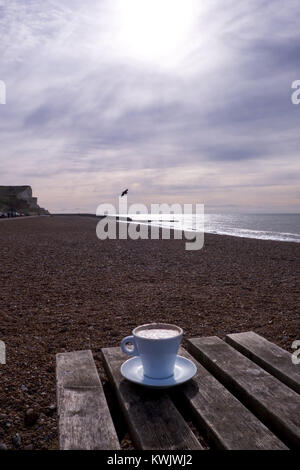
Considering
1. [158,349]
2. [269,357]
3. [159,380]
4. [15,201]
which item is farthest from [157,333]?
[15,201]

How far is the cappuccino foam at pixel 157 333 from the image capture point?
64.6 inches

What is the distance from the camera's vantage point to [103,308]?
5.91m

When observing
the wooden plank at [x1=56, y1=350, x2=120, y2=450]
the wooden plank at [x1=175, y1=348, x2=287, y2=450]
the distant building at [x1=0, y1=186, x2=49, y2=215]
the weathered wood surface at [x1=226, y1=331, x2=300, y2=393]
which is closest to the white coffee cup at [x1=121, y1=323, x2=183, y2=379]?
the wooden plank at [x1=175, y1=348, x2=287, y2=450]

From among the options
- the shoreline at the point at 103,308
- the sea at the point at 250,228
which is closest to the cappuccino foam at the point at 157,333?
the shoreline at the point at 103,308

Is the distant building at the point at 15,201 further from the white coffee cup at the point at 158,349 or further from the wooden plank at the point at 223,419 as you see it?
the wooden plank at the point at 223,419

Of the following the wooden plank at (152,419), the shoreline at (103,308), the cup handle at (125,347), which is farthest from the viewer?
the shoreline at (103,308)

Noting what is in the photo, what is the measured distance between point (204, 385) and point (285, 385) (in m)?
0.40

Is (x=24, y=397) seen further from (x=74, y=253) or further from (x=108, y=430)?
(x=74, y=253)

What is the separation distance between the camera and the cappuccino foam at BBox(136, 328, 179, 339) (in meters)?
1.64

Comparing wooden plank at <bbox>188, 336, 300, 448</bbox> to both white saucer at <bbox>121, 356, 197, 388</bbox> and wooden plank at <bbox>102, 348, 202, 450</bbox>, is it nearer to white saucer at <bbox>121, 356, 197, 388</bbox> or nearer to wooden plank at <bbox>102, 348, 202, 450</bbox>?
white saucer at <bbox>121, 356, 197, 388</bbox>

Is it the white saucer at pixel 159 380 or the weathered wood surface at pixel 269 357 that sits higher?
the white saucer at pixel 159 380

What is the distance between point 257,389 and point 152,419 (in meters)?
A: 0.56
